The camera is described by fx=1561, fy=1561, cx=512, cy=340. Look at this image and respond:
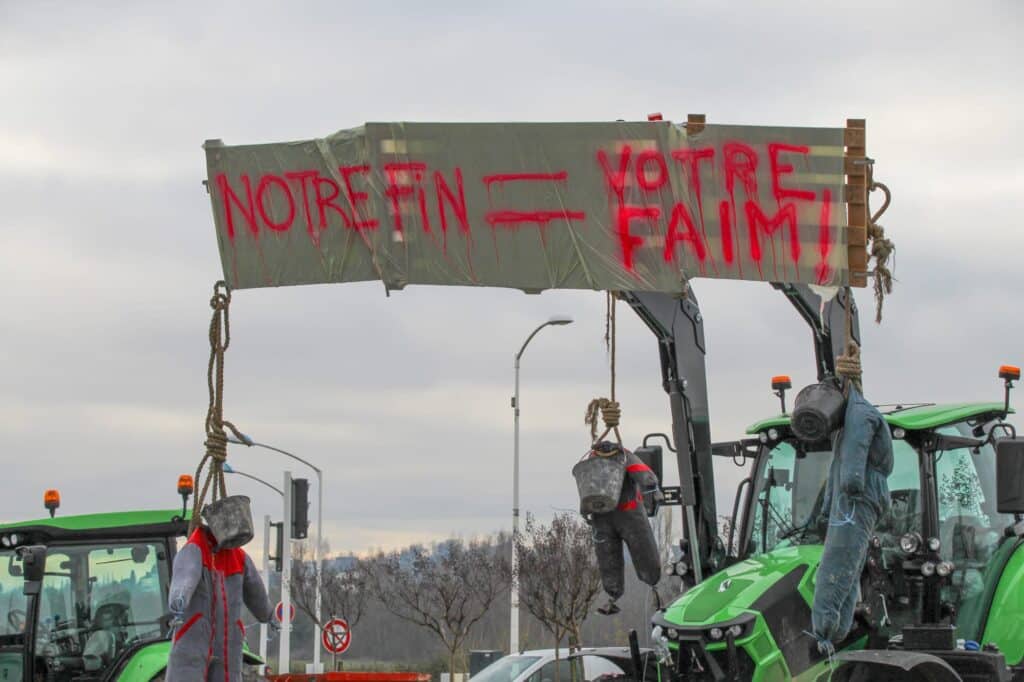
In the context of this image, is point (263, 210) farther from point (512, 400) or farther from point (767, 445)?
point (512, 400)

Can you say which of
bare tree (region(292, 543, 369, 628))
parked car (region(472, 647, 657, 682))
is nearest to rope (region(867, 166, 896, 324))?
parked car (region(472, 647, 657, 682))

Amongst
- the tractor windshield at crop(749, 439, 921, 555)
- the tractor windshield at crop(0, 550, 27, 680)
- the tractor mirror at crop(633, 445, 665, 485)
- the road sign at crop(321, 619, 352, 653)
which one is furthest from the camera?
the road sign at crop(321, 619, 352, 653)

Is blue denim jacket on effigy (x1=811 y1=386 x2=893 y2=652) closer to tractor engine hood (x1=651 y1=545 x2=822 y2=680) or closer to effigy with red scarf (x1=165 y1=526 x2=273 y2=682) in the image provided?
tractor engine hood (x1=651 y1=545 x2=822 y2=680)

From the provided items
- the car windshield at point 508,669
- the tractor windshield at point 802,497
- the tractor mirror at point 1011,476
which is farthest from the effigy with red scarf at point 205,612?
the car windshield at point 508,669

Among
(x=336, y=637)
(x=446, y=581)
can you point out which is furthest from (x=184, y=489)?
(x=446, y=581)

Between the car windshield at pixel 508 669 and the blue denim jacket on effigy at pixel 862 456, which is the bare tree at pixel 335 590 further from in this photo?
the blue denim jacket on effigy at pixel 862 456

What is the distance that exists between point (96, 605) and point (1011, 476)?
863 centimetres

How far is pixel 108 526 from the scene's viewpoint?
1493 centimetres

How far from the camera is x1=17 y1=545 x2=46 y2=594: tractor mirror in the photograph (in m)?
14.2

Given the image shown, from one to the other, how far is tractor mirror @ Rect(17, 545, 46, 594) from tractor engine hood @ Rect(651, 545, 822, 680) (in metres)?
6.28

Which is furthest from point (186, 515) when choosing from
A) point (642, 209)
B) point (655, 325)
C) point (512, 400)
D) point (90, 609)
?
point (512, 400)

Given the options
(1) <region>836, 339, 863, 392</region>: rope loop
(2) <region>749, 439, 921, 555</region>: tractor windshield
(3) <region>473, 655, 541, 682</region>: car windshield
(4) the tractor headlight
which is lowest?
(3) <region>473, 655, 541, 682</region>: car windshield

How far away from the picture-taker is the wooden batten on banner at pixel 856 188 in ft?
31.4

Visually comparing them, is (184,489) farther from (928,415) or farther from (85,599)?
(928,415)
